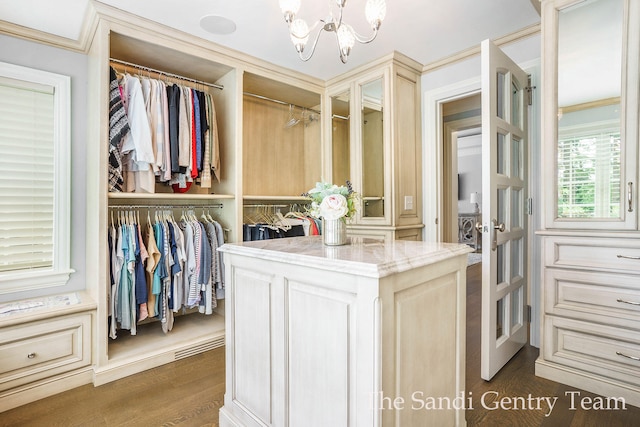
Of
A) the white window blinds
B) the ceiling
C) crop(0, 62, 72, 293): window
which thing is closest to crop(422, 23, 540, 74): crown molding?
the ceiling

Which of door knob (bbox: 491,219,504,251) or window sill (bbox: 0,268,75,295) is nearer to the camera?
door knob (bbox: 491,219,504,251)

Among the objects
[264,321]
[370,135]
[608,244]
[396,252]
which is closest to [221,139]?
[370,135]

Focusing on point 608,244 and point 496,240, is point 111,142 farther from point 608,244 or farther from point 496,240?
point 608,244

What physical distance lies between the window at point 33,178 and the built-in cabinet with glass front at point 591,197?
11.3 feet

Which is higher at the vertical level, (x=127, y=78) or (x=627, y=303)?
(x=127, y=78)

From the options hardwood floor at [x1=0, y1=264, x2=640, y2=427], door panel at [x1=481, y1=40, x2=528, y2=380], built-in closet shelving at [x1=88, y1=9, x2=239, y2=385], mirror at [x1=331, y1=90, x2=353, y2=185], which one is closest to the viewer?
hardwood floor at [x1=0, y1=264, x2=640, y2=427]

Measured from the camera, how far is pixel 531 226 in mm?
2646

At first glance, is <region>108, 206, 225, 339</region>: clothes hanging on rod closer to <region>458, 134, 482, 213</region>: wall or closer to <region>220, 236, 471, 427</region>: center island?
<region>220, 236, 471, 427</region>: center island

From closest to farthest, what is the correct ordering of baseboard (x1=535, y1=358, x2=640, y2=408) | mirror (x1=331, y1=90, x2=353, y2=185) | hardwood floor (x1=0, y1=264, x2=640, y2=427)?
hardwood floor (x1=0, y1=264, x2=640, y2=427) < baseboard (x1=535, y1=358, x2=640, y2=408) < mirror (x1=331, y1=90, x2=353, y2=185)

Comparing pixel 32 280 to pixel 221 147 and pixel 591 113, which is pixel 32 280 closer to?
pixel 221 147

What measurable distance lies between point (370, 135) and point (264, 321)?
228 cm

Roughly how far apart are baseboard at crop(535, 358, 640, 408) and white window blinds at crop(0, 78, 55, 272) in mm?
3621

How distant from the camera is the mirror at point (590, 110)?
6.41 ft

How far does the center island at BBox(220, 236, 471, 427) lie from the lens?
1.13 metres
